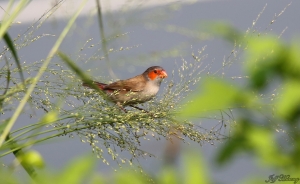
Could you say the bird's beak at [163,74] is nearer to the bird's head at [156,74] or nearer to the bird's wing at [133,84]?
the bird's head at [156,74]

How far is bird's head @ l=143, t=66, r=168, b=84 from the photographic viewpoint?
3.66 metres

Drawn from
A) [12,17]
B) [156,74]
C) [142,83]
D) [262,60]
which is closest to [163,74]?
[156,74]

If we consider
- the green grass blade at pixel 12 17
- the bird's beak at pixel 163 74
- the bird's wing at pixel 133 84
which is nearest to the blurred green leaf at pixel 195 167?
the green grass blade at pixel 12 17

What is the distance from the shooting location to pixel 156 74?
12.3ft

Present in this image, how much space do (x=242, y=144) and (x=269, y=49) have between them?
7 cm

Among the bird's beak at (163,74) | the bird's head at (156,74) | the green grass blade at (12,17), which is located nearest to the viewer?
the green grass blade at (12,17)

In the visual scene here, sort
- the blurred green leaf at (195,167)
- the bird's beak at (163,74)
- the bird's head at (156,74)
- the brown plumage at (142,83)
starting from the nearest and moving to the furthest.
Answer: the blurred green leaf at (195,167)
the brown plumage at (142,83)
the bird's head at (156,74)
the bird's beak at (163,74)

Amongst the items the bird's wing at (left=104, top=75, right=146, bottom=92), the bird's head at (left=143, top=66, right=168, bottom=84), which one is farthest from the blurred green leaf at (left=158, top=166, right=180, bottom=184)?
the bird's head at (left=143, top=66, right=168, bottom=84)

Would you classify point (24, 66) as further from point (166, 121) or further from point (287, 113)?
point (287, 113)

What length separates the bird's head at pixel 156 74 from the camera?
144 inches

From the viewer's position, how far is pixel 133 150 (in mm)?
1605

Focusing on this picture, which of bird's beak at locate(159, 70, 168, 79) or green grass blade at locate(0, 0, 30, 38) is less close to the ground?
bird's beak at locate(159, 70, 168, 79)

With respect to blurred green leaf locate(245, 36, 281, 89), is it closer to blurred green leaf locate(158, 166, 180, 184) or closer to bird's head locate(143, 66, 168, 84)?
blurred green leaf locate(158, 166, 180, 184)

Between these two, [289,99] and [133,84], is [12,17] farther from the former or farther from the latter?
[133,84]
